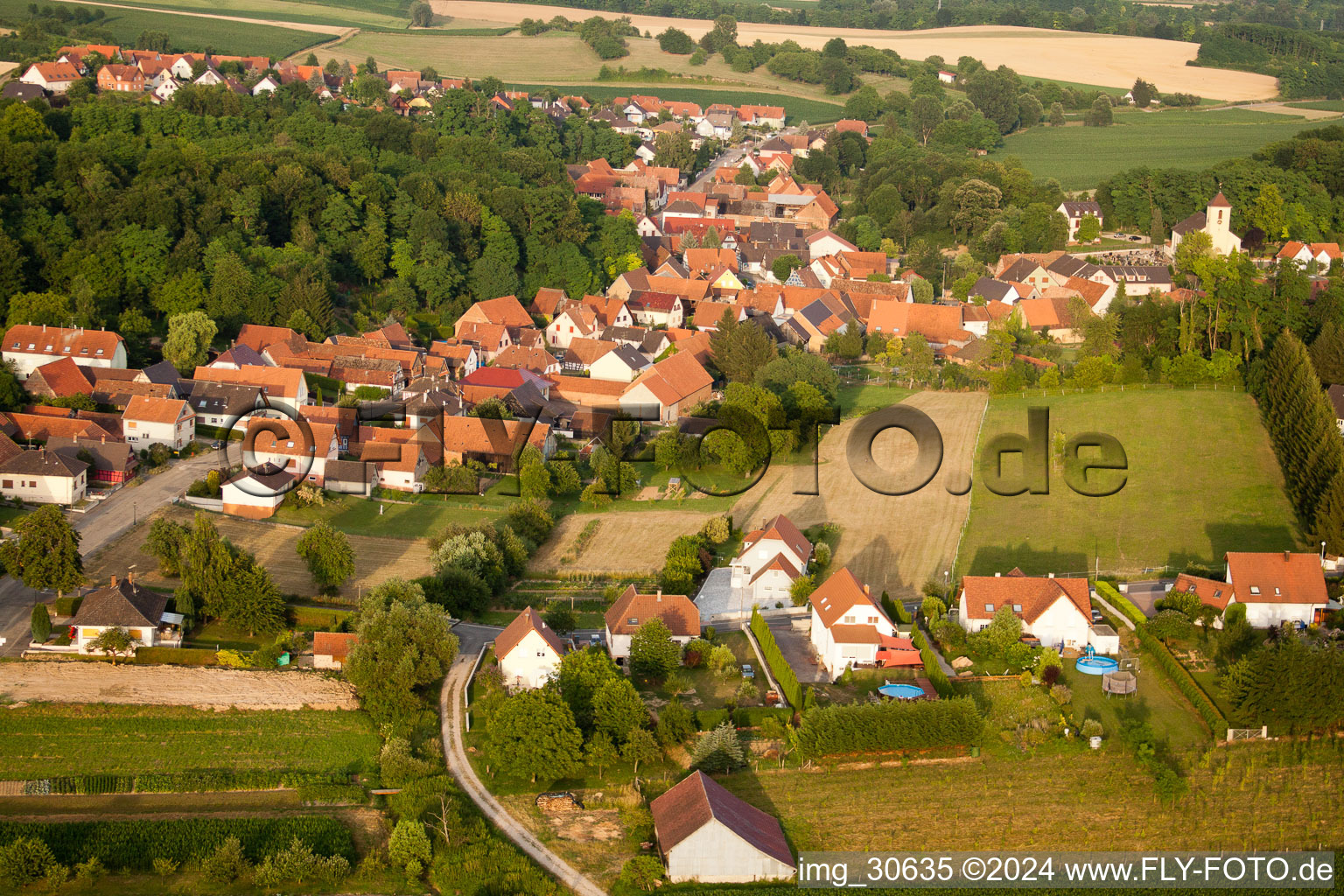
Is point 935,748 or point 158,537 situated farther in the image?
point 158,537

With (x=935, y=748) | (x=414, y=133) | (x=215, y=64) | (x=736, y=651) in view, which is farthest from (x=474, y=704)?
(x=215, y=64)

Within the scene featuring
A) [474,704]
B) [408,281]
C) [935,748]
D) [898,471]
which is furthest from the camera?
[408,281]

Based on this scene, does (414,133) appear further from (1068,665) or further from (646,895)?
(646,895)

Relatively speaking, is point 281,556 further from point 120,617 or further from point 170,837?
point 170,837

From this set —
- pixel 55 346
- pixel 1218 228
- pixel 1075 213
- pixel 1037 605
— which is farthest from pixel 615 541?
pixel 1075 213

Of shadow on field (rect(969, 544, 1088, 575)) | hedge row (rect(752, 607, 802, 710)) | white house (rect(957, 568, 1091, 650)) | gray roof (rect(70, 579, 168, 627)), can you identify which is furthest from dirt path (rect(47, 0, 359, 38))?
white house (rect(957, 568, 1091, 650))

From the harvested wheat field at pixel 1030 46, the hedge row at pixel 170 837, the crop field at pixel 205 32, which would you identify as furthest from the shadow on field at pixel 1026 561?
the harvested wheat field at pixel 1030 46

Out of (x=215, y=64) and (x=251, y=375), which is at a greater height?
(x=215, y=64)
